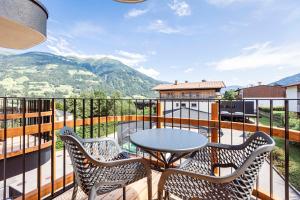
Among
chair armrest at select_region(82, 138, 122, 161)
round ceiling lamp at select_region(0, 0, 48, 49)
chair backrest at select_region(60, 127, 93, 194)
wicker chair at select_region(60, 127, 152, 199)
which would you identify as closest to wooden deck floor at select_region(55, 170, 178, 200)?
chair armrest at select_region(82, 138, 122, 161)

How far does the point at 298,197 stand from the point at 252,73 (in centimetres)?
4459

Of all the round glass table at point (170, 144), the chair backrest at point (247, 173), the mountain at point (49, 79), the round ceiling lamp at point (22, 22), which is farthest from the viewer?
the mountain at point (49, 79)

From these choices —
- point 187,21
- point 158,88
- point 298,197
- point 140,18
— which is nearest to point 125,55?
point 140,18

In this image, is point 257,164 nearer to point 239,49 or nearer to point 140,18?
point 140,18

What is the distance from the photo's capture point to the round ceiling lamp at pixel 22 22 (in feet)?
5.18

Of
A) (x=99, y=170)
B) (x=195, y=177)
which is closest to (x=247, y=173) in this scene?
(x=195, y=177)

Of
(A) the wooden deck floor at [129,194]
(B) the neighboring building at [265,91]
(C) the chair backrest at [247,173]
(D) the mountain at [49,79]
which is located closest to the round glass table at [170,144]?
(C) the chair backrest at [247,173]

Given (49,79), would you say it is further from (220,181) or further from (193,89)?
(220,181)

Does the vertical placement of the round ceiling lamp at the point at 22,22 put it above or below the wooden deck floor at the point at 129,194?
above

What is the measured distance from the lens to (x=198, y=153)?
1.74 m

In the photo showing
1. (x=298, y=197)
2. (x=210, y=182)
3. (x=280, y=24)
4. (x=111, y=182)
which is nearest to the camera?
(x=210, y=182)

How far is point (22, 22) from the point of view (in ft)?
5.50

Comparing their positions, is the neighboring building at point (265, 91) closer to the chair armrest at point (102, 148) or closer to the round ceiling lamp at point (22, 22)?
the chair armrest at point (102, 148)

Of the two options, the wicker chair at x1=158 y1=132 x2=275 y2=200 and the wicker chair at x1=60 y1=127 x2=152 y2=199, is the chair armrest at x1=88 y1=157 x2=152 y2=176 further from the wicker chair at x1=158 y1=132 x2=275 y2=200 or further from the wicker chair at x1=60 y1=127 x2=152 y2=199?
the wicker chair at x1=158 y1=132 x2=275 y2=200
